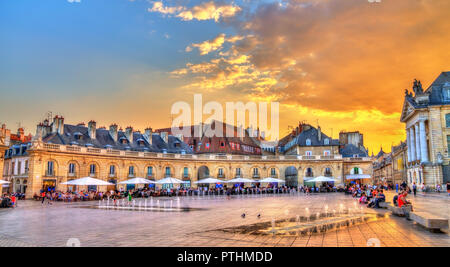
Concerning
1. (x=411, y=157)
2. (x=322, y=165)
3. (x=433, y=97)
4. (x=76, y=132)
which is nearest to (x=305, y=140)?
(x=322, y=165)

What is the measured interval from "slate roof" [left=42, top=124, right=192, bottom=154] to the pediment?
35.1 m

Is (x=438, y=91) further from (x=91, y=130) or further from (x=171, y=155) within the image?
(x=91, y=130)

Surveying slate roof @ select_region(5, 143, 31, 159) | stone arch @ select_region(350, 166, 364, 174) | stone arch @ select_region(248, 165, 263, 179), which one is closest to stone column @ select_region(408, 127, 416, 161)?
stone arch @ select_region(350, 166, 364, 174)

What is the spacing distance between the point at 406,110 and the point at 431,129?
7339mm

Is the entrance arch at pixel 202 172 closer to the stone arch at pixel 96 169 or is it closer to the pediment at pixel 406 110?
the stone arch at pixel 96 169

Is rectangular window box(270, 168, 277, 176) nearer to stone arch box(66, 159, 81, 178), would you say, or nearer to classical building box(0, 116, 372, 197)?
classical building box(0, 116, 372, 197)

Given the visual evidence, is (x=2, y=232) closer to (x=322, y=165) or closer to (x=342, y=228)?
(x=342, y=228)

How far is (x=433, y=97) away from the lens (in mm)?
42281

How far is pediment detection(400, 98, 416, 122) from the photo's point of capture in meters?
44.2

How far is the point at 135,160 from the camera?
49.5 metres

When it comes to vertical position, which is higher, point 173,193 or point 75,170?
point 75,170

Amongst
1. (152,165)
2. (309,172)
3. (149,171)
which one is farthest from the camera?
(309,172)

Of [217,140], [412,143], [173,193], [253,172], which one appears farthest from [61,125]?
[412,143]
